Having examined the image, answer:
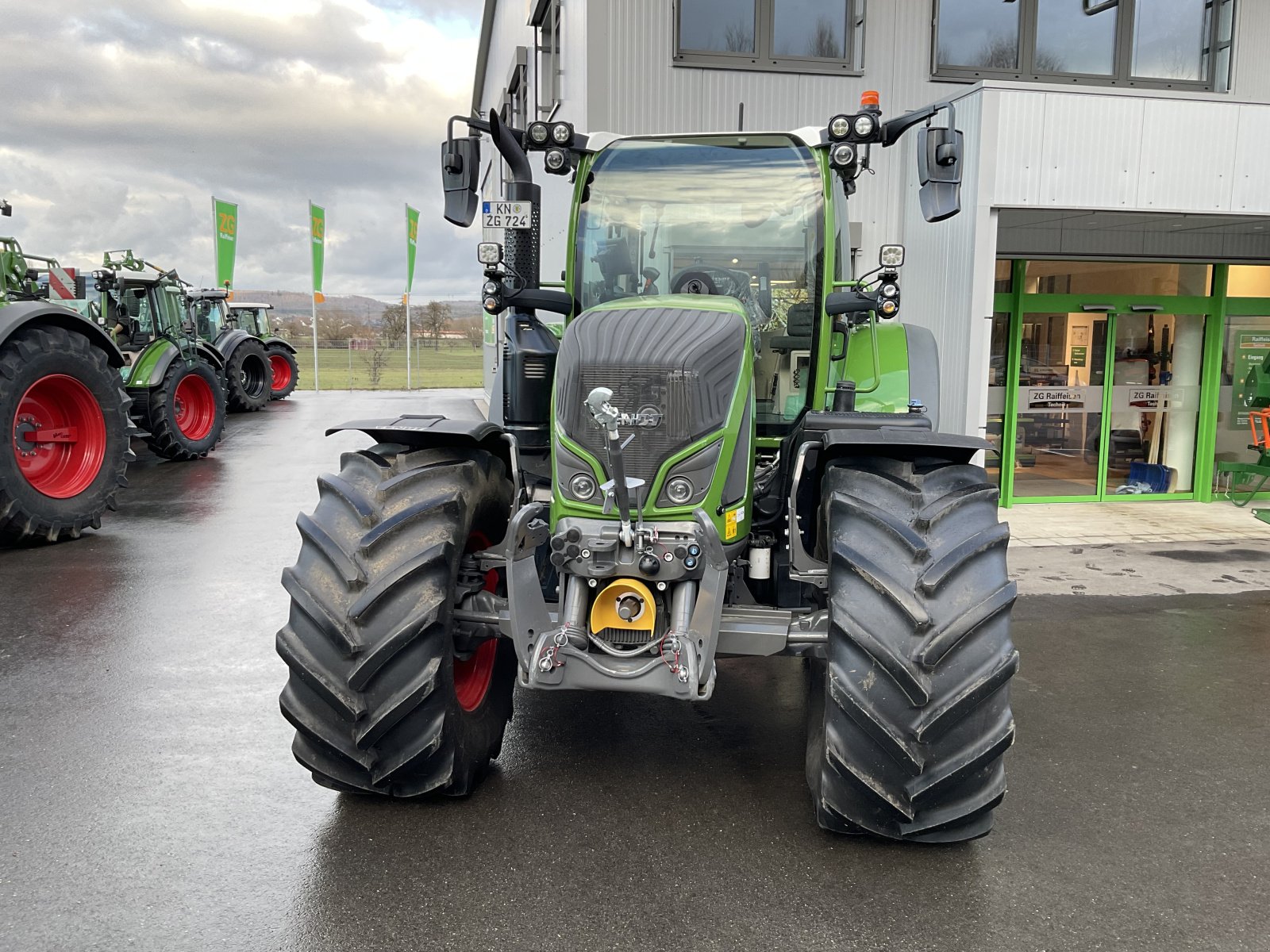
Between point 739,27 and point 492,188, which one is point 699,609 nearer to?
point 739,27

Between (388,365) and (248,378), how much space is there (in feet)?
29.2

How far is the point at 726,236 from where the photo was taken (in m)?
4.30

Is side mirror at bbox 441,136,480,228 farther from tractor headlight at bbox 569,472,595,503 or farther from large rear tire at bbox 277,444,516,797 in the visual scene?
tractor headlight at bbox 569,472,595,503

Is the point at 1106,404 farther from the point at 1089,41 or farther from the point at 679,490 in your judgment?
the point at 679,490

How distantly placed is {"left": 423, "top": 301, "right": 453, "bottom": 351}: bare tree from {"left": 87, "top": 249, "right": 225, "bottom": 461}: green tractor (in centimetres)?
1284

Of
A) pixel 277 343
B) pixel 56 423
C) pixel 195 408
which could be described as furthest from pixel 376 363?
pixel 56 423

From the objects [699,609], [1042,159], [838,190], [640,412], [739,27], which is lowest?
[699,609]

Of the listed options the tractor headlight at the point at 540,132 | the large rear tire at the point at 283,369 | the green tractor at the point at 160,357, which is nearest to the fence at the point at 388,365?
the large rear tire at the point at 283,369

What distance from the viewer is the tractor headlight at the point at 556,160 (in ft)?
14.3

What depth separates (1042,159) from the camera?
26.5ft

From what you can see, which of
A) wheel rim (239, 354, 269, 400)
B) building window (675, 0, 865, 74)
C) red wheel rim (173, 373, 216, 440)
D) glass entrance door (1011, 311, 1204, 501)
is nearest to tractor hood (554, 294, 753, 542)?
building window (675, 0, 865, 74)

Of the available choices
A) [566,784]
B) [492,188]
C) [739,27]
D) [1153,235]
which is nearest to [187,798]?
[566,784]

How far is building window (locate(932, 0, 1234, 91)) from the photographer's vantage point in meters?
9.68

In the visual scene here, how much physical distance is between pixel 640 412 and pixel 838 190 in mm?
1852
